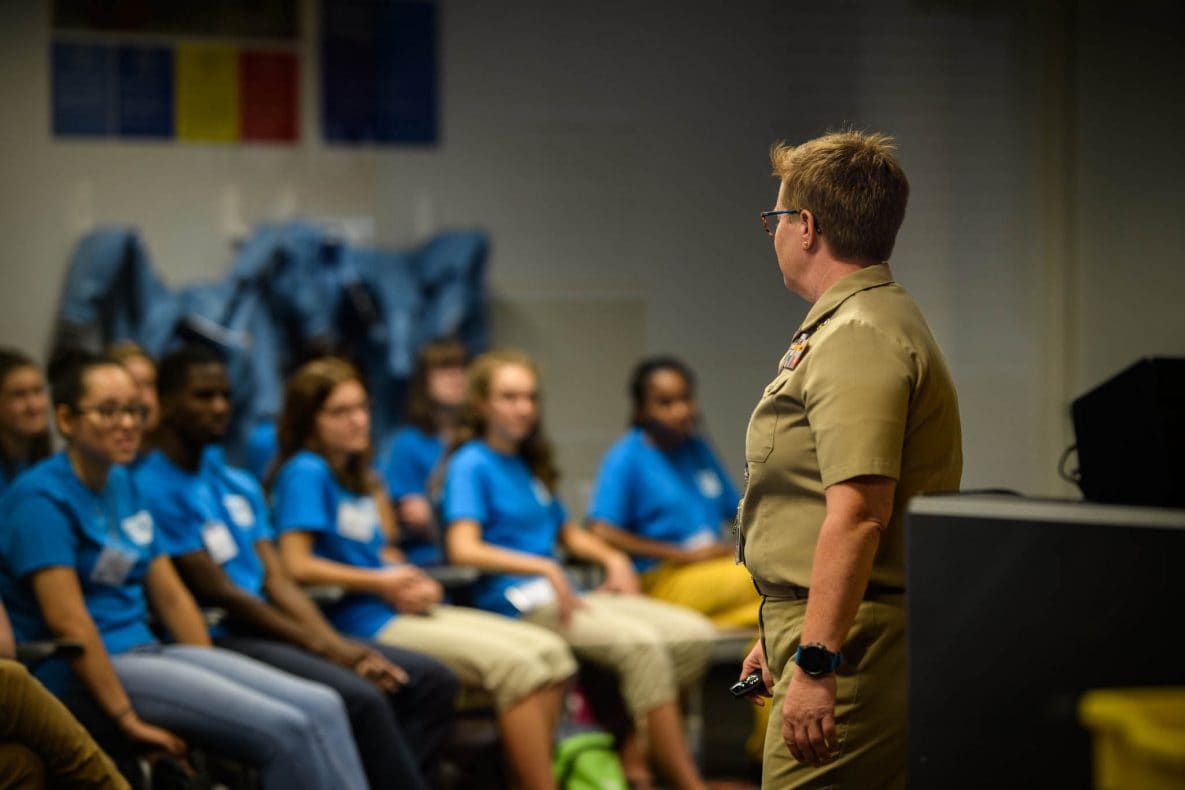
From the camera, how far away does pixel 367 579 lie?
10.8 ft

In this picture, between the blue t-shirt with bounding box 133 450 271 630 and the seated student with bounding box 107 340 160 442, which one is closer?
the blue t-shirt with bounding box 133 450 271 630

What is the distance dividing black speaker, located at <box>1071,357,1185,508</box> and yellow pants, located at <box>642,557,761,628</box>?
80.0 inches

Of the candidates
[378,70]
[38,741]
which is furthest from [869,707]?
[378,70]

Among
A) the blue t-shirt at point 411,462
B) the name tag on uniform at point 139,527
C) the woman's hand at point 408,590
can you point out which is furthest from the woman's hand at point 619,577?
the name tag on uniform at point 139,527

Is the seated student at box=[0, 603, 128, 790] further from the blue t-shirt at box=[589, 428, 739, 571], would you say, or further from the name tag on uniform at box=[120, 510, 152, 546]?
the blue t-shirt at box=[589, 428, 739, 571]

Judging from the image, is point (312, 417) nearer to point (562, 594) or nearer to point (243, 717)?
point (562, 594)

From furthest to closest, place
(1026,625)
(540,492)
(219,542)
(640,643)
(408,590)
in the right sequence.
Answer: (540,492) < (640,643) < (408,590) < (219,542) < (1026,625)

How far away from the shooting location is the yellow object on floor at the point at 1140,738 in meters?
1.07

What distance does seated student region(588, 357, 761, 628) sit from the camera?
381 cm

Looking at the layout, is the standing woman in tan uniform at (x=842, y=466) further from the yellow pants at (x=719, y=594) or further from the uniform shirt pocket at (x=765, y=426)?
the yellow pants at (x=719, y=594)

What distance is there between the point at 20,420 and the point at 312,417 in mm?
672

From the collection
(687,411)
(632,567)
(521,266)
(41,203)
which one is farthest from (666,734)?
(41,203)

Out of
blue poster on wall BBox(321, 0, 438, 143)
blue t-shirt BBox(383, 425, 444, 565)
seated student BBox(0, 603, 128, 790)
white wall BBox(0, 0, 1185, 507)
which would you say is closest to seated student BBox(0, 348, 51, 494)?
seated student BBox(0, 603, 128, 790)

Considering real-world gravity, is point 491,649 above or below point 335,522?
below
